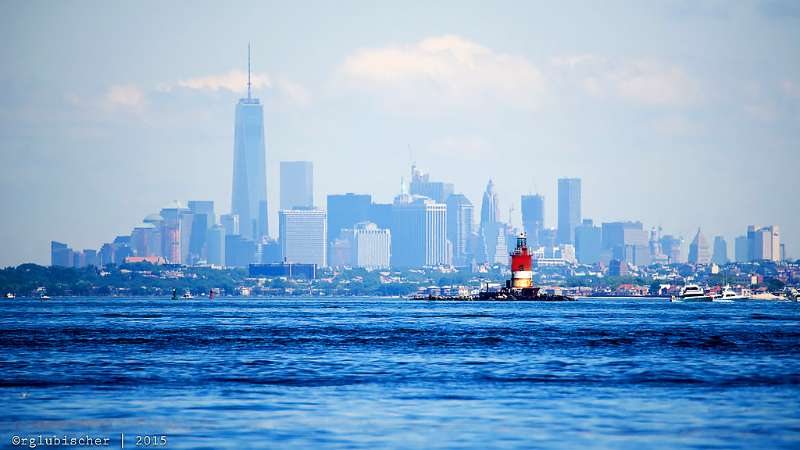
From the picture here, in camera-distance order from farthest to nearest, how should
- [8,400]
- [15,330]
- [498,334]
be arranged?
[15,330]
[498,334]
[8,400]

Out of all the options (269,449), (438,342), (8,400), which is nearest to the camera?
(269,449)

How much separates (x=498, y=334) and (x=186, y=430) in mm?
58519

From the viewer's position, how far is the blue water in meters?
36.2

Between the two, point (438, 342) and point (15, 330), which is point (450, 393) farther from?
point (15, 330)

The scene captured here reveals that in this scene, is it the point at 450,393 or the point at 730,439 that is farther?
the point at 450,393

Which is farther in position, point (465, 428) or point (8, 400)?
point (8, 400)

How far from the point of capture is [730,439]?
3519 centimetres

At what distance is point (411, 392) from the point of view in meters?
47.4

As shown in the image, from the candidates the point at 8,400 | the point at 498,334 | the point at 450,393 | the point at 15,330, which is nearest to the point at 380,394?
the point at 450,393

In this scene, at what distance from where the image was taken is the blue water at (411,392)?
1423 inches

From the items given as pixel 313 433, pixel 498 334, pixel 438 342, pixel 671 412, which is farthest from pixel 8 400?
pixel 498 334

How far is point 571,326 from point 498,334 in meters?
20.2

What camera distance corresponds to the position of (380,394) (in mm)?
46750

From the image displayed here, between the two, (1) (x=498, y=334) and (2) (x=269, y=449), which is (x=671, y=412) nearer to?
(2) (x=269, y=449)
